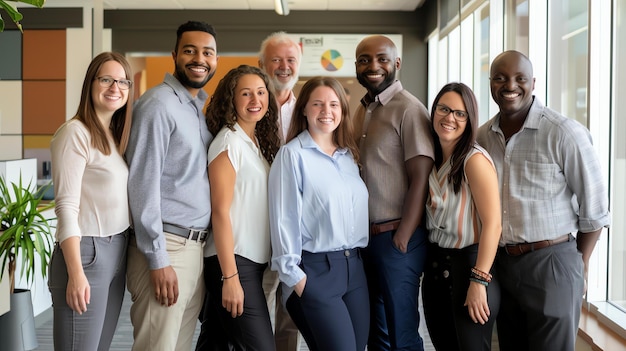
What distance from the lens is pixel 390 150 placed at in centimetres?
301

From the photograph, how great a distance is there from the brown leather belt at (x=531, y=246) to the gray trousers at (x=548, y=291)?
13mm

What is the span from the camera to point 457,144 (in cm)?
277

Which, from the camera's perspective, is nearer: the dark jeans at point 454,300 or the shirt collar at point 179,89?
the dark jeans at point 454,300

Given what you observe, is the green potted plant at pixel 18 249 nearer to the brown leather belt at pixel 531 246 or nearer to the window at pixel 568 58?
the brown leather belt at pixel 531 246

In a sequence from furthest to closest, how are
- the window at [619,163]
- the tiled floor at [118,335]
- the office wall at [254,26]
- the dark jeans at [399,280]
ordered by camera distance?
the office wall at [254,26] < the tiled floor at [118,335] < the window at [619,163] < the dark jeans at [399,280]

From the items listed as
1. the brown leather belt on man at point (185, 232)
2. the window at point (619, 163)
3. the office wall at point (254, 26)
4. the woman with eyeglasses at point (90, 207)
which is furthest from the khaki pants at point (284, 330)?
the office wall at point (254, 26)

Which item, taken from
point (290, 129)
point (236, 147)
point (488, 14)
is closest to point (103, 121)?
point (236, 147)

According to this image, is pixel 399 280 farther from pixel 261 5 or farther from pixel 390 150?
pixel 261 5

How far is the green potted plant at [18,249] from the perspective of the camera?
423 centimetres

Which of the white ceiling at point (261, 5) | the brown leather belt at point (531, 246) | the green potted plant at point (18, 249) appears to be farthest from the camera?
the white ceiling at point (261, 5)

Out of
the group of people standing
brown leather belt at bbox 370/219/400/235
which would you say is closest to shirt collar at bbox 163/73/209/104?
the group of people standing

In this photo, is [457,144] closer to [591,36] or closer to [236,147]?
[236,147]

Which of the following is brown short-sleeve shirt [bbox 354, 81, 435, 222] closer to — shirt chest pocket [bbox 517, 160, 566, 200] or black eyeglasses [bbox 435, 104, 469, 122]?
black eyeglasses [bbox 435, 104, 469, 122]

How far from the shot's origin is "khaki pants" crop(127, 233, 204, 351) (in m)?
2.69
